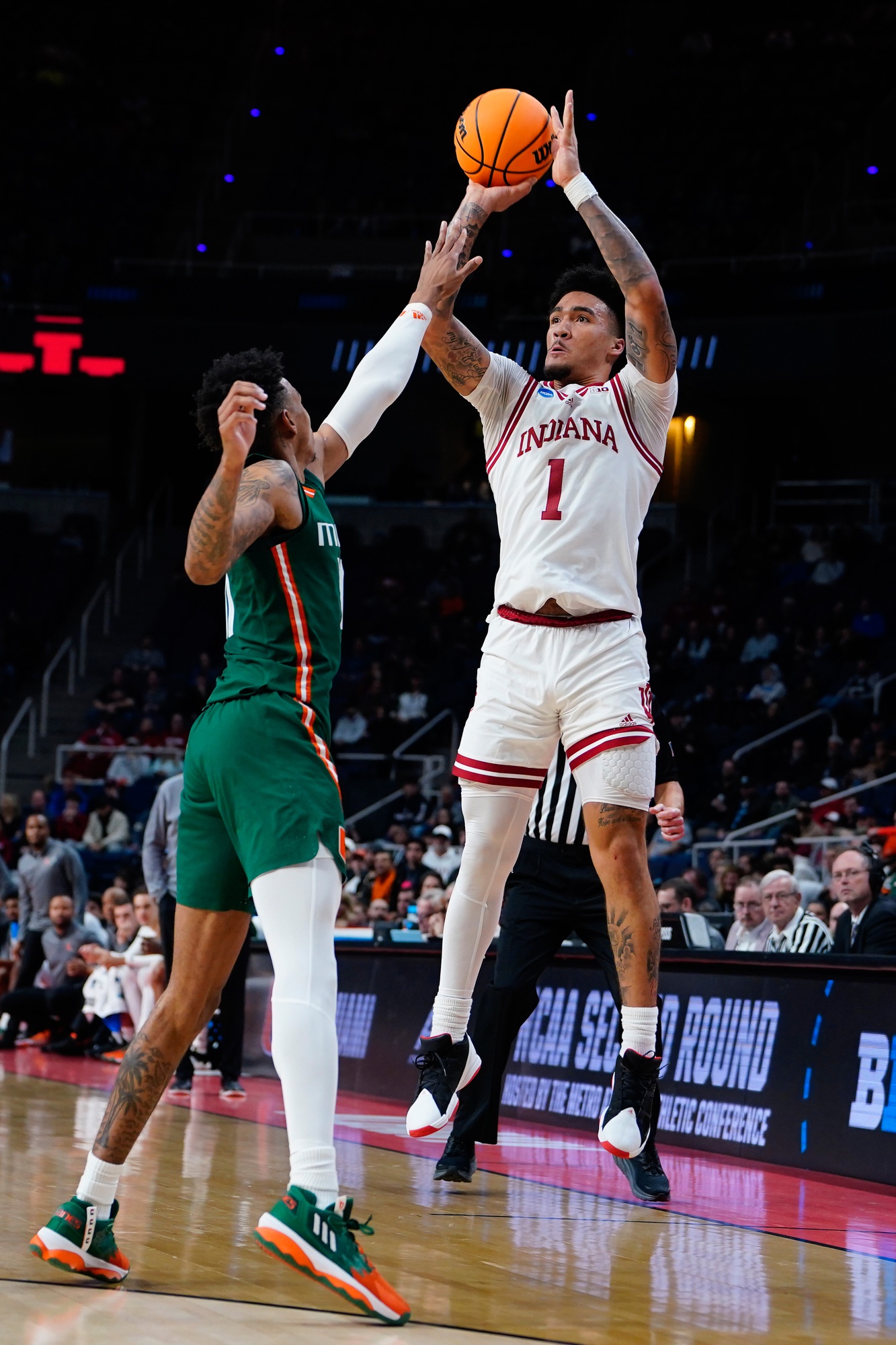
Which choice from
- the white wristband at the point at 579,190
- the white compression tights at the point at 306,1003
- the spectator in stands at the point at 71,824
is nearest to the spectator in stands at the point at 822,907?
the white wristband at the point at 579,190

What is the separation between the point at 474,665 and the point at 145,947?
10.2 metres

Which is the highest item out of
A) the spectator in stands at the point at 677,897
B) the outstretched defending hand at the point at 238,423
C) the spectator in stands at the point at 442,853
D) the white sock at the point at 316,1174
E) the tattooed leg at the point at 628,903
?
the outstretched defending hand at the point at 238,423

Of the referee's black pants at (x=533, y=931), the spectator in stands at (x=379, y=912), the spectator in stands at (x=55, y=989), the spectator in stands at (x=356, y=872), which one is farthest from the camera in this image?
the spectator in stands at (x=356, y=872)

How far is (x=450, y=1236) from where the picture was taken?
4.73 m

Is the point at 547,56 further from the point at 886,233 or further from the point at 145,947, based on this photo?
the point at 145,947

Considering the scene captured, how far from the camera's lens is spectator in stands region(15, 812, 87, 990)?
13.2m

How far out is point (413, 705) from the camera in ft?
71.0

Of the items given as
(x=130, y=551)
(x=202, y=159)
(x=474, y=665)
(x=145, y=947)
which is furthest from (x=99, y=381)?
→ (x=145, y=947)

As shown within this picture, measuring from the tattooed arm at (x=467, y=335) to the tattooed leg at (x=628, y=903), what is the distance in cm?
155

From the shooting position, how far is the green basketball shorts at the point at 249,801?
3.87 m

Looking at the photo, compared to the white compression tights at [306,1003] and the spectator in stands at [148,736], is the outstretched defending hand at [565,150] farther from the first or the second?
the spectator in stands at [148,736]

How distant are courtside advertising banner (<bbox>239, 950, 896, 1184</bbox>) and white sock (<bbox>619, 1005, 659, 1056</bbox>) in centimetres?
195

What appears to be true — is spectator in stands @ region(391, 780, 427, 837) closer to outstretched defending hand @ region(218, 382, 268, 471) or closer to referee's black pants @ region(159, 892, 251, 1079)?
referee's black pants @ region(159, 892, 251, 1079)

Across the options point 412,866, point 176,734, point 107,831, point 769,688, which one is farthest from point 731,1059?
point 176,734
